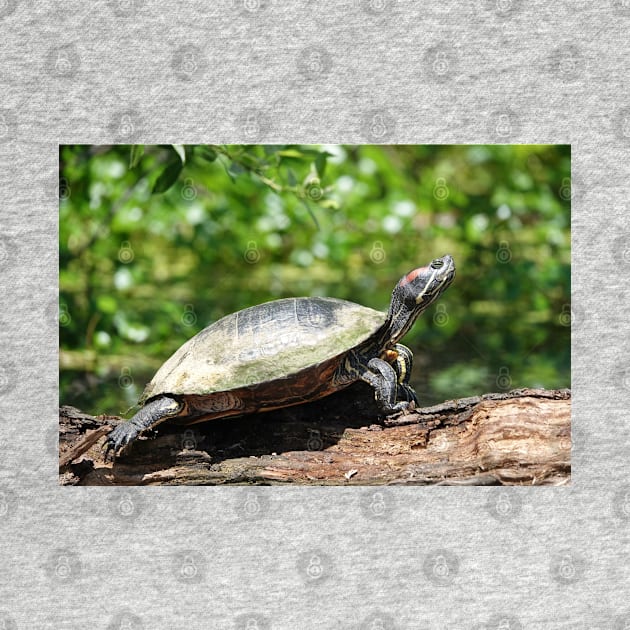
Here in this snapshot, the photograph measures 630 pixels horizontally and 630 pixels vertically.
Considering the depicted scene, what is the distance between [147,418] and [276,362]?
13.5 inches

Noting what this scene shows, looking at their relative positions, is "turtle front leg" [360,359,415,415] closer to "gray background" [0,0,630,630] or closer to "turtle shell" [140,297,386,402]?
"turtle shell" [140,297,386,402]

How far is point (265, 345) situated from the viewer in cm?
178

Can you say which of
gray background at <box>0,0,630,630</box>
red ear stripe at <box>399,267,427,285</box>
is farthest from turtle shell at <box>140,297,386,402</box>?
gray background at <box>0,0,630,630</box>

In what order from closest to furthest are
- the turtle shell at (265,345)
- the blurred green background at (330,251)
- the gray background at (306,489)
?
the turtle shell at (265,345)
the gray background at (306,489)
the blurred green background at (330,251)

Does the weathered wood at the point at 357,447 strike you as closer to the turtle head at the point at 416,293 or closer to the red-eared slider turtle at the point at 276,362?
the red-eared slider turtle at the point at 276,362

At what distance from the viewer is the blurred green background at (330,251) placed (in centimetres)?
272

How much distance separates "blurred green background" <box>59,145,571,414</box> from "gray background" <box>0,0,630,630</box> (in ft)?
1.19

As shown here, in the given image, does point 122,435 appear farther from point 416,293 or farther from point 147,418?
point 416,293

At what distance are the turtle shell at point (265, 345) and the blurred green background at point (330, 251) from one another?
55 cm

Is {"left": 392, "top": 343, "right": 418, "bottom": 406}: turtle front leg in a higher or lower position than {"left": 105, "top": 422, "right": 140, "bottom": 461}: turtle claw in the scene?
higher

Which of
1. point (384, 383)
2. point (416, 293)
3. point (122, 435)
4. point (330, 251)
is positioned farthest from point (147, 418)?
point (330, 251)

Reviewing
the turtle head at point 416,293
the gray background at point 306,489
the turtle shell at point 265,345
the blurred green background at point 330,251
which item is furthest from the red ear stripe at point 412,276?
the blurred green background at point 330,251

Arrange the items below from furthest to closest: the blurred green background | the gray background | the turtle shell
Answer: the blurred green background < the gray background < the turtle shell

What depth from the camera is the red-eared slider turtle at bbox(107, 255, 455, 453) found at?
174 cm
